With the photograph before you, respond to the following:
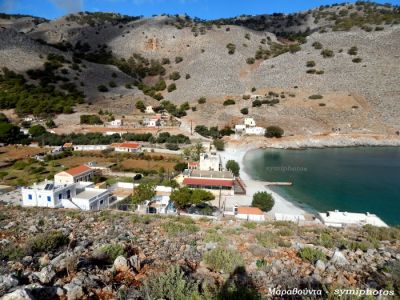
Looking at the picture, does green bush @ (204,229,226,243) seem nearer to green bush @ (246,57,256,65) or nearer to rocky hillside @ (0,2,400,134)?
rocky hillside @ (0,2,400,134)

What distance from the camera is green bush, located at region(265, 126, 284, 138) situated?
65.4m

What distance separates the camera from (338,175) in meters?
44.6

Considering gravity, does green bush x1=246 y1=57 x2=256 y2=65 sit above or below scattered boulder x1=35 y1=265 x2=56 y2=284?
above

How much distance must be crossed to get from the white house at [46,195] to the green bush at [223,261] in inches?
871

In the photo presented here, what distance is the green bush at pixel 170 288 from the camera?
6.36 m

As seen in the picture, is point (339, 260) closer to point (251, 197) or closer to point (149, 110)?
point (251, 197)

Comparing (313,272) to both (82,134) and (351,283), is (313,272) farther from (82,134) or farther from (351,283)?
(82,134)

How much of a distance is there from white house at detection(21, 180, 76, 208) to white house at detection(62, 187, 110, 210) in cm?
60

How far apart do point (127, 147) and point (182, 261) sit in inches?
1837

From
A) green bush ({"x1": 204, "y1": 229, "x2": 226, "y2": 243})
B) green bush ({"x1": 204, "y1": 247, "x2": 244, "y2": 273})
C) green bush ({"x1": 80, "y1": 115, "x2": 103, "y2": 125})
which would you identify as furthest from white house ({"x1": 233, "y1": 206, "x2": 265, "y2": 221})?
green bush ({"x1": 80, "y1": 115, "x2": 103, "y2": 125})

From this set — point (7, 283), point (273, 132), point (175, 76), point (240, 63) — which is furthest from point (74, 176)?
point (240, 63)

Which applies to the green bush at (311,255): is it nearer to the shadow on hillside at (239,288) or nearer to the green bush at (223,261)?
the green bush at (223,261)

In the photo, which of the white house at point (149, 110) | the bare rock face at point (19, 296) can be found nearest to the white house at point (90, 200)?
the bare rock face at point (19, 296)

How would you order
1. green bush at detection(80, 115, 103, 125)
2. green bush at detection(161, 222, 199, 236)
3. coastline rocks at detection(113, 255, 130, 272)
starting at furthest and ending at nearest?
green bush at detection(80, 115, 103, 125)
green bush at detection(161, 222, 199, 236)
coastline rocks at detection(113, 255, 130, 272)
